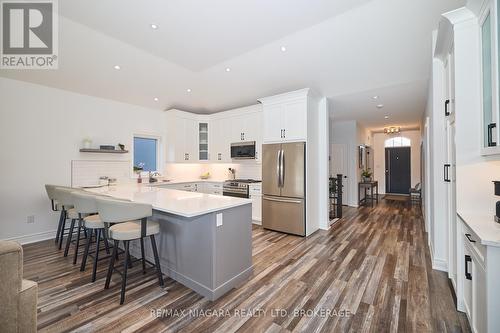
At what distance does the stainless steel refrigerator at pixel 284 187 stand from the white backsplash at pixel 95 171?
10.4ft

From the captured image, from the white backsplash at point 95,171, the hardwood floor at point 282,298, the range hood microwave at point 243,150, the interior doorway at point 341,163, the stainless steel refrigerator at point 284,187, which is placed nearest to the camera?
the hardwood floor at point 282,298

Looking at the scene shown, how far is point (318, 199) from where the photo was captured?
182 inches

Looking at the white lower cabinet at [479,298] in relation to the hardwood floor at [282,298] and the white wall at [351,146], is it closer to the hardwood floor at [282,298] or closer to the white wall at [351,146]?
the hardwood floor at [282,298]

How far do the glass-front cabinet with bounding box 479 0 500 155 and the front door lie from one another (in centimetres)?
862

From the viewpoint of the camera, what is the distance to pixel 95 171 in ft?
14.8

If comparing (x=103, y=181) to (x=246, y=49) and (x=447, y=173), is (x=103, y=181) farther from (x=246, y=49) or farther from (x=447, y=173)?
(x=447, y=173)

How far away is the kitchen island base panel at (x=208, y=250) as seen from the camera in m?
2.18

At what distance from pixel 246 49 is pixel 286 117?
146cm

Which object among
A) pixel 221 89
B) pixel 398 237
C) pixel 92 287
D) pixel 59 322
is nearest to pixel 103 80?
pixel 221 89

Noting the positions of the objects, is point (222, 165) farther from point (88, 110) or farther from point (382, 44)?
point (382, 44)

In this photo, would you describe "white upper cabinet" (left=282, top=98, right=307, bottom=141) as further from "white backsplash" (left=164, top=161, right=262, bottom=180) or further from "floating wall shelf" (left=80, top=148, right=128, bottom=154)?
"floating wall shelf" (left=80, top=148, right=128, bottom=154)

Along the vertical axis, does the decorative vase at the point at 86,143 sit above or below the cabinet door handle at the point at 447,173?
above

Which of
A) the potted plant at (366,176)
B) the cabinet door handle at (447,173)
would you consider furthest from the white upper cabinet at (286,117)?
the potted plant at (366,176)

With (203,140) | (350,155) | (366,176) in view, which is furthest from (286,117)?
(366,176)
